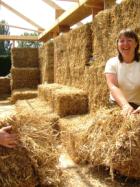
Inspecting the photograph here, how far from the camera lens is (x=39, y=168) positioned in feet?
8.94

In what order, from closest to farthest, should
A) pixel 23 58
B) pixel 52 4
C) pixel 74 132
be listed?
pixel 74 132 → pixel 52 4 → pixel 23 58

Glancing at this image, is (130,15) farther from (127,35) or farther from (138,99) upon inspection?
(138,99)

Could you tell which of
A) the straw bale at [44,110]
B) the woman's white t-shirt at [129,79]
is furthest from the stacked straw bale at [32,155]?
the straw bale at [44,110]

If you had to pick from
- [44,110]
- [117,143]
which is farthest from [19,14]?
[117,143]

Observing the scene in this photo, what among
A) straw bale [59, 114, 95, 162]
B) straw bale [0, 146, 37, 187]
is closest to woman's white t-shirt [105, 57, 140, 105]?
straw bale [59, 114, 95, 162]

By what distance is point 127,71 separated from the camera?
3.34 metres

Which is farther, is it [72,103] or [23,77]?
[23,77]

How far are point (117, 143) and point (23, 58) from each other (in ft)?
29.3

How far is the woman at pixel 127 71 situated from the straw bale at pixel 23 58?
8.26 meters

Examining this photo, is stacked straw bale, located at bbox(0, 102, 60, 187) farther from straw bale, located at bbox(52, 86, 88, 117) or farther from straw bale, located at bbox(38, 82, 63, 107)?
straw bale, located at bbox(38, 82, 63, 107)

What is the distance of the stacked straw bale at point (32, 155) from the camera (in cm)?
260

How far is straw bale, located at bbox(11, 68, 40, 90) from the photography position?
10680mm

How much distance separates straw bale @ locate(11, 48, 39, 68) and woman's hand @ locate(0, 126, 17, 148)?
29.4 ft

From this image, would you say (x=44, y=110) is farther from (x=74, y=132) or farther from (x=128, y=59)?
(x=128, y=59)
